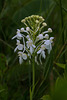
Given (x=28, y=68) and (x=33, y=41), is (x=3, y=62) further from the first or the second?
(x=33, y=41)

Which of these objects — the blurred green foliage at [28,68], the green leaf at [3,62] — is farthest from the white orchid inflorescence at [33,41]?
the green leaf at [3,62]

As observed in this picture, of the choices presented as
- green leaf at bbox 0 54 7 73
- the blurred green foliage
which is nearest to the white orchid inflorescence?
the blurred green foliage

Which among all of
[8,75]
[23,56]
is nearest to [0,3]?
[8,75]

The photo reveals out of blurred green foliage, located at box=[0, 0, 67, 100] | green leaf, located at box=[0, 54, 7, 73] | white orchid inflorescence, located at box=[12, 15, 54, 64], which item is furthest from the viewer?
green leaf, located at box=[0, 54, 7, 73]

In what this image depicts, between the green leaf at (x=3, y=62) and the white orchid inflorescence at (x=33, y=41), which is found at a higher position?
the white orchid inflorescence at (x=33, y=41)

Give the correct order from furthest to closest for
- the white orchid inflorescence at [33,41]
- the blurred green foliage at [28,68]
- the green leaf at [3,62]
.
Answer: the green leaf at [3,62]
the blurred green foliage at [28,68]
the white orchid inflorescence at [33,41]

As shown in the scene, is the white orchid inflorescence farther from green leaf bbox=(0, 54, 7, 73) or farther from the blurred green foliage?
green leaf bbox=(0, 54, 7, 73)

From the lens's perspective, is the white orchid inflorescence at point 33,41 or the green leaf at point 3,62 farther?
the green leaf at point 3,62

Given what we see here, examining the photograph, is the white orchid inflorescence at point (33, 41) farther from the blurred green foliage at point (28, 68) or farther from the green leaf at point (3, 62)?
the green leaf at point (3, 62)

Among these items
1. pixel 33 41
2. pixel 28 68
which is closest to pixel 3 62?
pixel 28 68

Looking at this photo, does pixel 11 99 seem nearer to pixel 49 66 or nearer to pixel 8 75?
pixel 8 75

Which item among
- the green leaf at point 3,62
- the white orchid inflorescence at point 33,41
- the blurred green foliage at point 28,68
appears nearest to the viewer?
the white orchid inflorescence at point 33,41

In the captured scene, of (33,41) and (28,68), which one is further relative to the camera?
(28,68)

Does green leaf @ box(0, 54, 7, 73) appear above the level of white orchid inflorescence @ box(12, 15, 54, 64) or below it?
below
